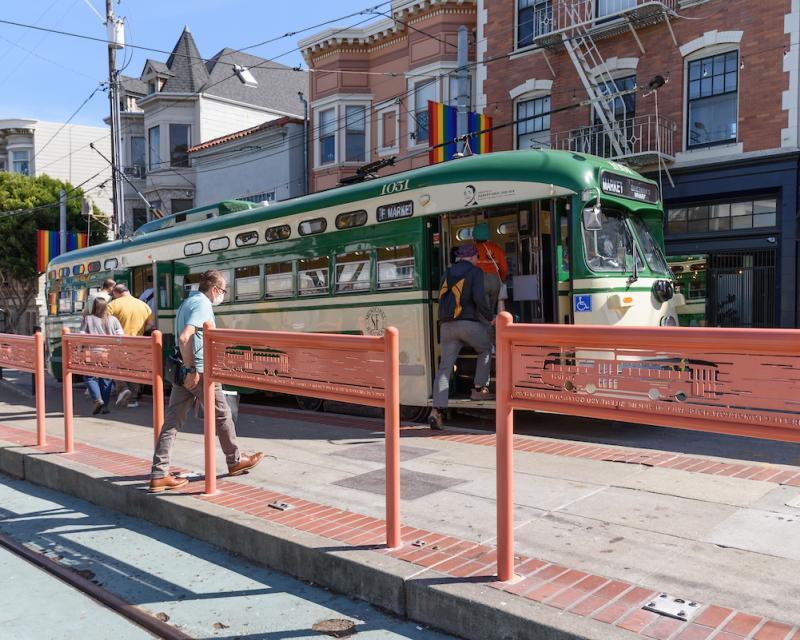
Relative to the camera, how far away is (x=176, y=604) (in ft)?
13.4

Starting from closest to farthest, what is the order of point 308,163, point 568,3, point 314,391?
point 314,391, point 568,3, point 308,163

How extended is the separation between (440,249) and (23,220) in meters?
31.9

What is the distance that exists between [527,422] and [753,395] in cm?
610

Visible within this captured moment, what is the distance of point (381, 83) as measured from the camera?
Answer: 23031 mm

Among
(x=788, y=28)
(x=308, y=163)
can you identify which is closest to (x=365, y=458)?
(x=788, y=28)

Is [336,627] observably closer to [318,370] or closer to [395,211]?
[318,370]

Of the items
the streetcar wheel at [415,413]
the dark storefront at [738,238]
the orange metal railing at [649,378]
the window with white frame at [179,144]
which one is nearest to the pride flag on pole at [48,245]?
the window with white frame at [179,144]

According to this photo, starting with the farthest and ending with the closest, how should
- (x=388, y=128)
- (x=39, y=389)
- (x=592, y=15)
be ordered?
(x=388, y=128)
(x=592, y=15)
(x=39, y=389)

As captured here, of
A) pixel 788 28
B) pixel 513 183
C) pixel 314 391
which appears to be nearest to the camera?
pixel 314 391

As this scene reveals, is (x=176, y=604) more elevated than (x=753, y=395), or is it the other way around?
(x=753, y=395)

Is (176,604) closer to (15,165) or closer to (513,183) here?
(513,183)

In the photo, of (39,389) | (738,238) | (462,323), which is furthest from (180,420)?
(738,238)

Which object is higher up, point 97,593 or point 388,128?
point 388,128

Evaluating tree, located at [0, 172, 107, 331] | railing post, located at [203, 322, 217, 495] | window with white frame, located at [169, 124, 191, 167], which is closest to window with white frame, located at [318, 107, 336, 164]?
window with white frame, located at [169, 124, 191, 167]
